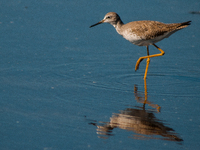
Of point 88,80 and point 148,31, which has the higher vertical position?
point 148,31

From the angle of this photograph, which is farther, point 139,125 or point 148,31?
point 148,31

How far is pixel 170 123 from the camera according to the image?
655 cm

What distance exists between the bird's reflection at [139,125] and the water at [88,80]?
17 millimetres

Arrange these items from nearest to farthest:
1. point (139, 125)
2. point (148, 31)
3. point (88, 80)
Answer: point (139, 125) → point (88, 80) → point (148, 31)

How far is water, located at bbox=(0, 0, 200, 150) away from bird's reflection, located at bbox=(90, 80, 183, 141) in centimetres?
2

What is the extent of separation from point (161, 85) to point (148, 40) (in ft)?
3.56

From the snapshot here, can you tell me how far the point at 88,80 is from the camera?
8.40 meters

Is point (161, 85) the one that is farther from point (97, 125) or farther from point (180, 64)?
point (97, 125)

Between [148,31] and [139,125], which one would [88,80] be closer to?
[148,31]

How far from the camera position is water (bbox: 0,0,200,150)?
6.10 m

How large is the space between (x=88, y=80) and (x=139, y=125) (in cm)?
231

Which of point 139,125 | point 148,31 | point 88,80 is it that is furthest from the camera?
point 148,31

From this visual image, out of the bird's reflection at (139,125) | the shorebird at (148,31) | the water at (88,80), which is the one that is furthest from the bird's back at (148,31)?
Answer: the bird's reflection at (139,125)

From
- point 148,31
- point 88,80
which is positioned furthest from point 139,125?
point 148,31
